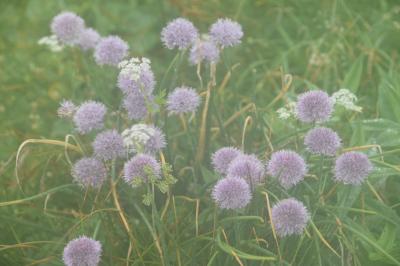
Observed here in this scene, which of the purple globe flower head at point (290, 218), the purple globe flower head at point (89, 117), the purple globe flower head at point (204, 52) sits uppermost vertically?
the purple globe flower head at point (204, 52)

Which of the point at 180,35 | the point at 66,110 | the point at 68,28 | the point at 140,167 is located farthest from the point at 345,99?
the point at 68,28

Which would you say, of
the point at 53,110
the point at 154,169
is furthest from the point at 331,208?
the point at 53,110

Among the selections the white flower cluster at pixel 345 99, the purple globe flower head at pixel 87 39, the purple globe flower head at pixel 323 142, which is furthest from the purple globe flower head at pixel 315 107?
the purple globe flower head at pixel 87 39

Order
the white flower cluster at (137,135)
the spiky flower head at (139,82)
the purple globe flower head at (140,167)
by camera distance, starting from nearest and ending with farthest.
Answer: the white flower cluster at (137,135), the purple globe flower head at (140,167), the spiky flower head at (139,82)

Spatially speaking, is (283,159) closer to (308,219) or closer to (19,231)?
(308,219)

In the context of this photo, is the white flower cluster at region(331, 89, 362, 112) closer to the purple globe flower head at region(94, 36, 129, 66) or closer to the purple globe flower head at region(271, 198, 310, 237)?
the purple globe flower head at region(271, 198, 310, 237)

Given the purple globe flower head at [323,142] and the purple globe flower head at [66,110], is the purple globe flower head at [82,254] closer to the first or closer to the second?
the purple globe flower head at [66,110]
